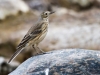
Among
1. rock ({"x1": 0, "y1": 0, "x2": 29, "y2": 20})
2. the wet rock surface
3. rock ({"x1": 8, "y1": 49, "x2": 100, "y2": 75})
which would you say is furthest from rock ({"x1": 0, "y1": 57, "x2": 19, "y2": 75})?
rock ({"x1": 8, "y1": 49, "x2": 100, "y2": 75})

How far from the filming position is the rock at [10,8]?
27.7 metres

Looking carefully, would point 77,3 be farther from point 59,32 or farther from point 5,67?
point 5,67

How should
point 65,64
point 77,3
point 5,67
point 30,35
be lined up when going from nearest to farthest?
1. point 65,64
2. point 30,35
3. point 5,67
4. point 77,3

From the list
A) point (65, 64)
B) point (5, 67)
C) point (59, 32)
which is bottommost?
point (65, 64)

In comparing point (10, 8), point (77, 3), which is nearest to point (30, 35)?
point (10, 8)

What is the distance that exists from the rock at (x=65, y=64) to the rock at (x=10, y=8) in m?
14.4

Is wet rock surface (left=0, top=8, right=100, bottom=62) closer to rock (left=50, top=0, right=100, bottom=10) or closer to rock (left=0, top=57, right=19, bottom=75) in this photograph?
rock (left=0, top=57, right=19, bottom=75)

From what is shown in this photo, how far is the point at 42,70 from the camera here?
42.2 ft

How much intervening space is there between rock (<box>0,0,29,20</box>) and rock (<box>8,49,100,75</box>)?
14367 mm

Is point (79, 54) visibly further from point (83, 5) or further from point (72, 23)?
point (83, 5)

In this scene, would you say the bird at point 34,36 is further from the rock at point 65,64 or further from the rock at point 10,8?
the rock at point 10,8

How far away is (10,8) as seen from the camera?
1108 inches

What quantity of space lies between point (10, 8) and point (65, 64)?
15674 mm

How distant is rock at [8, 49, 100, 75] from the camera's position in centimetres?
1267
